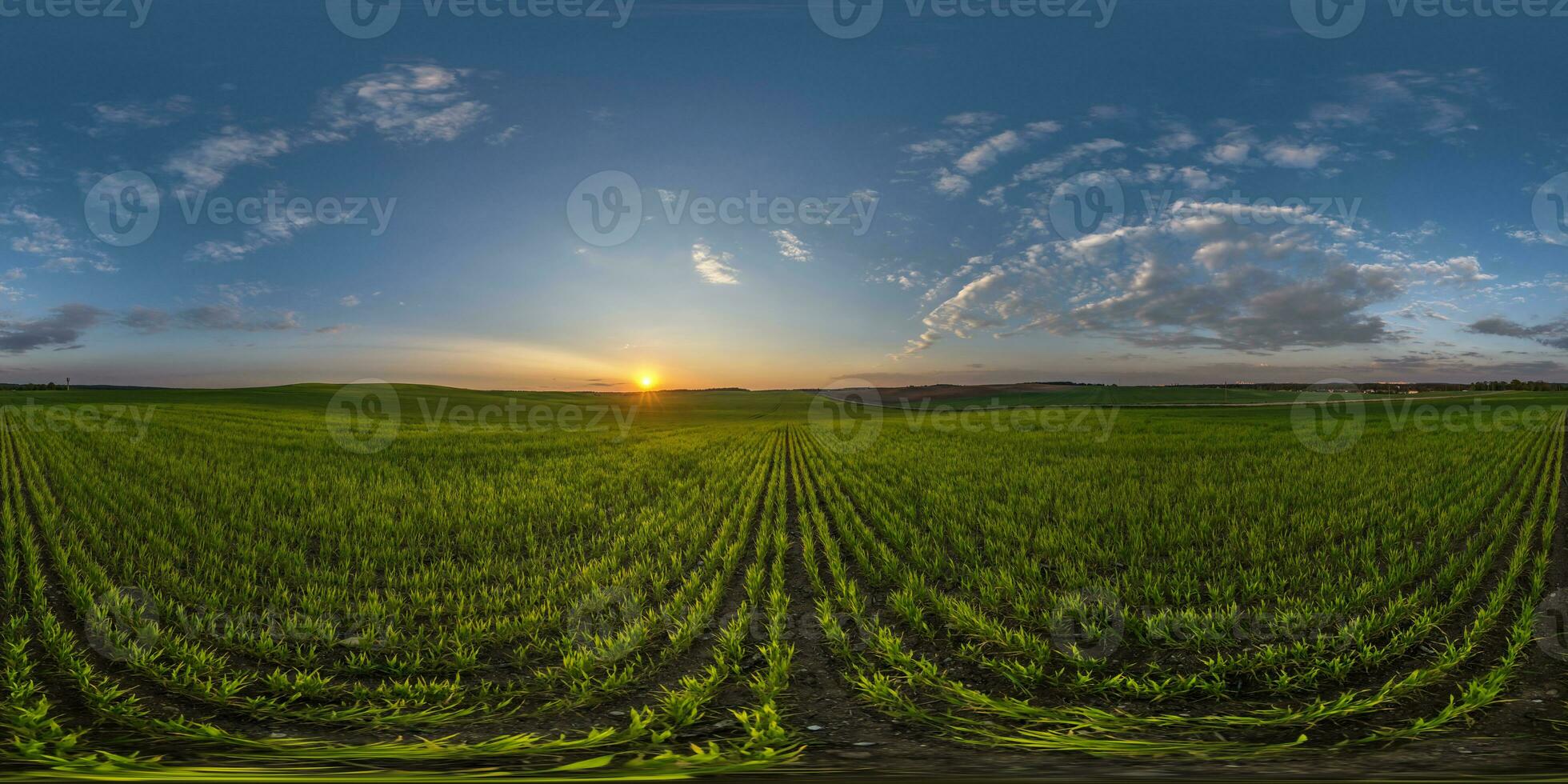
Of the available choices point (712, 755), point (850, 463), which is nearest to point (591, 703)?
point (712, 755)

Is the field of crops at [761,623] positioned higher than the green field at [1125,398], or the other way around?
the green field at [1125,398]

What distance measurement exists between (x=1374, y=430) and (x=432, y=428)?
44485 millimetres

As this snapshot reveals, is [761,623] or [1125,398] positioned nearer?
[761,623]

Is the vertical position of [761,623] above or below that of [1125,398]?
below

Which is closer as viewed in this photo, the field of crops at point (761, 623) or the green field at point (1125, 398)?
the field of crops at point (761, 623)

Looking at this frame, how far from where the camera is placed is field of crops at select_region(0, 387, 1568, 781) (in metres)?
3.73

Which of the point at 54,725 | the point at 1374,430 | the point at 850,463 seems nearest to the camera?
the point at 54,725

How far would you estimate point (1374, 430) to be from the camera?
28281 millimetres

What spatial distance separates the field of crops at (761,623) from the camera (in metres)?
3.73

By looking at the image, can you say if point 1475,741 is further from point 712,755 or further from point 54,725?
point 54,725

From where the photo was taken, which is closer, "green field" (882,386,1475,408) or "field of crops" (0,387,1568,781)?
"field of crops" (0,387,1568,781)

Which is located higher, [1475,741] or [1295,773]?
[1295,773]

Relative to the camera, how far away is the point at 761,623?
607cm

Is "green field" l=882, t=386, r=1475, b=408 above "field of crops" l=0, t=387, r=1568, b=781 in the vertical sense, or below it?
above
